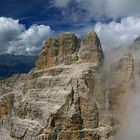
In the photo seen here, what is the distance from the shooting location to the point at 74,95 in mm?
100688

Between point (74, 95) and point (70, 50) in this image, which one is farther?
point (70, 50)

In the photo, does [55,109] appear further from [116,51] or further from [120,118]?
[116,51]

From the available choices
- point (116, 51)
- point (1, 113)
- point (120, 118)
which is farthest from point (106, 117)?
point (1, 113)

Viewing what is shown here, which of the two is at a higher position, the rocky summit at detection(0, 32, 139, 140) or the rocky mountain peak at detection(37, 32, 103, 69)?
the rocky mountain peak at detection(37, 32, 103, 69)

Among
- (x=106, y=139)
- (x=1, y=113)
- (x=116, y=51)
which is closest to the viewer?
(x=106, y=139)

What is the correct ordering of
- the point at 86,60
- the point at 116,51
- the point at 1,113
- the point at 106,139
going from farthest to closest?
1. the point at 1,113
2. the point at 116,51
3. the point at 86,60
4. the point at 106,139

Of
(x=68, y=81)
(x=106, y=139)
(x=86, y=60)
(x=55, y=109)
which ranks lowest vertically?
(x=106, y=139)

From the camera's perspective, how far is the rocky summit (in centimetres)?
9831

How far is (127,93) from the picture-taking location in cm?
10100

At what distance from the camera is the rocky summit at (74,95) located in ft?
323

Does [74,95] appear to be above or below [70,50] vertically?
below

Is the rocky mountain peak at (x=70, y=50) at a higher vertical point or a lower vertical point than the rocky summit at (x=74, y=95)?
higher

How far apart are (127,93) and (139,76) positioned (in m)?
5.95

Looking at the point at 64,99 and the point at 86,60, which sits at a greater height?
the point at 86,60
